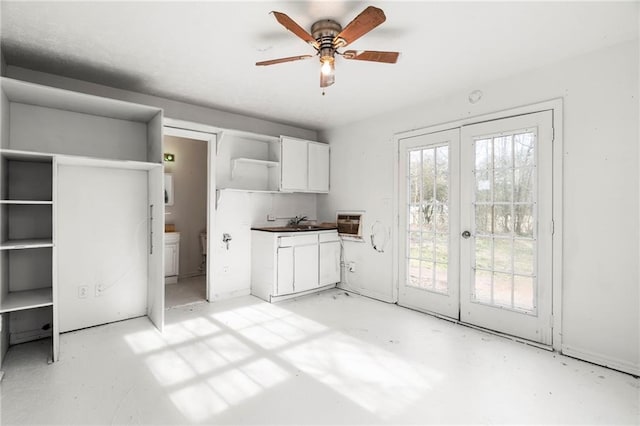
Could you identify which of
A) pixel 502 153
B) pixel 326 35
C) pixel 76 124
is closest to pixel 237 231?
pixel 76 124

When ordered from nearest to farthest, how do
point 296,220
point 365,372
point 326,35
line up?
point 326,35, point 365,372, point 296,220

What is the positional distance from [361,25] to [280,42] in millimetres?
773

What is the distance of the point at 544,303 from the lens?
2.77 m

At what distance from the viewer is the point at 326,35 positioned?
215cm

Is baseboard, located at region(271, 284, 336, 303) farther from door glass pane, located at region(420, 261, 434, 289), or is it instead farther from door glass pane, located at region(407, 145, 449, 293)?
door glass pane, located at region(420, 261, 434, 289)

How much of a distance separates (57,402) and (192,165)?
403 centimetres

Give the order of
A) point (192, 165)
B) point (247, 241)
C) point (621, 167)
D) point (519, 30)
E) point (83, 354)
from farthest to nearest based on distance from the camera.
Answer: point (192, 165)
point (247, 241)
point (83, 354)
point (621, 167)
point (519, 30)

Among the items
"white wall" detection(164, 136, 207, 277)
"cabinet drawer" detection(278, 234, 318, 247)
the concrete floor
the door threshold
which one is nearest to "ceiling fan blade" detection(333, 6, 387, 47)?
the concrete floor

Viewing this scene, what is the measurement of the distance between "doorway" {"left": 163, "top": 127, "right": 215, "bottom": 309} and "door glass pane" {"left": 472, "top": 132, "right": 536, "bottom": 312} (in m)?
3.71

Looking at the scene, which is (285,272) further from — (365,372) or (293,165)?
(365,372)

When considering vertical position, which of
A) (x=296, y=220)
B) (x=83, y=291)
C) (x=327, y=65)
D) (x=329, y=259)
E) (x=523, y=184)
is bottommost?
(x=83, y=291)

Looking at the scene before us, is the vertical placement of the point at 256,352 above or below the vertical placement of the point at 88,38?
below

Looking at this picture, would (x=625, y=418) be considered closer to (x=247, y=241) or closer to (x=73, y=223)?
(x=247, y=241)

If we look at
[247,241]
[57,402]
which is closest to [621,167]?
[247,241]
